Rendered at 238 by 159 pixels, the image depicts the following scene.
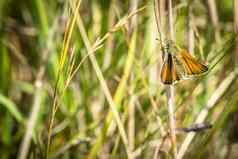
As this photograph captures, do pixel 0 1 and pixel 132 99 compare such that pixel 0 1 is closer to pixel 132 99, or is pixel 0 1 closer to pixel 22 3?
pixel 22 3

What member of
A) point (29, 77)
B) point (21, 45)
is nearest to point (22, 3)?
point (21, 45)

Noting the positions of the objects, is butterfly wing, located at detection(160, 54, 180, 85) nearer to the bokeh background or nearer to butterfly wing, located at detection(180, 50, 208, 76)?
butterfly wing, located at detection(180, 50, 208, 76)

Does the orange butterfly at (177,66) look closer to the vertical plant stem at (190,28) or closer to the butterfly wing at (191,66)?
the butterfly wing at (191,66)

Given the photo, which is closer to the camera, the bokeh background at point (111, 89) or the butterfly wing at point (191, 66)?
the butterfly wing at point (191, 66)

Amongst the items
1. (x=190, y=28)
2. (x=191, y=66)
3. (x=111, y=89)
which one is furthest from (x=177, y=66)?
(x=111, y=89)

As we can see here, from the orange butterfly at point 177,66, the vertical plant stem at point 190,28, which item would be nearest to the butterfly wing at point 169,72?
the orange butterfly at point 177,66

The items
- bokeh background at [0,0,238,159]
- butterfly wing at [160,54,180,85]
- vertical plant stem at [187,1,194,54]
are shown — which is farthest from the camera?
bokeh background at [0,0,238,159]

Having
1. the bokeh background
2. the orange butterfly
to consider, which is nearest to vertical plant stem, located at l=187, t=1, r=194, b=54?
the bokeh background
